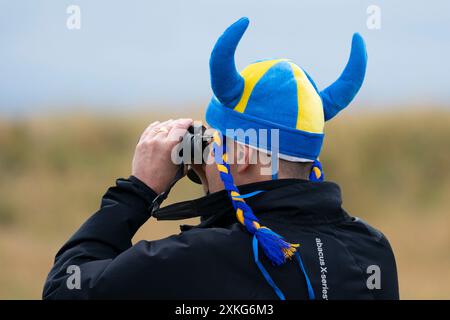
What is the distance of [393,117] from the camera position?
11.6m

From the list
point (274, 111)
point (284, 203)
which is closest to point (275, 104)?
point (274, 111)

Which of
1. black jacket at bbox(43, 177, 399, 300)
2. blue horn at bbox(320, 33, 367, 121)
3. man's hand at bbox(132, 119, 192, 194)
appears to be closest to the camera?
black jacket at bbox(43, 177, 399, 300)

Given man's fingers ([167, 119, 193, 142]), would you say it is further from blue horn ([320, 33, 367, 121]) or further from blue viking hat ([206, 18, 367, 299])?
blue horn ([320, 33, 367, 121])

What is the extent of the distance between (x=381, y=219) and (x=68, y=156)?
15.5 ft

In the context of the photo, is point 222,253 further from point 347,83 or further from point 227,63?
point 347,83

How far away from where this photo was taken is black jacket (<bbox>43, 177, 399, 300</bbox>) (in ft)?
6.90

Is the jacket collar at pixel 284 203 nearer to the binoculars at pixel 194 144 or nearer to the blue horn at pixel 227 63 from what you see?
the binoculars at pixel 194 144

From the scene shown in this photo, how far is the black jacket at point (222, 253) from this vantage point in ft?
6.90

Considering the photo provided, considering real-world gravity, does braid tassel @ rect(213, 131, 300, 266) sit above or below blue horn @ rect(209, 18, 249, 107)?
below

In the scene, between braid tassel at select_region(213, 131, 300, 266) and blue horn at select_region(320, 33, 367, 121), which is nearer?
braid tassel at select_region(213, 131, 300, 266)

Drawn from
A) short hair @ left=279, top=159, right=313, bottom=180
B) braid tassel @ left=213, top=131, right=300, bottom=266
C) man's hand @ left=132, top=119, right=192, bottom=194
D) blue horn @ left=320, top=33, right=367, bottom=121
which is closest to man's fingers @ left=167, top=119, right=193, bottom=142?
man's hand @ left=132, top=119, right=192, bottom=194

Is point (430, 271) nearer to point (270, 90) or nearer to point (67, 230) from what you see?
point (67, 230)

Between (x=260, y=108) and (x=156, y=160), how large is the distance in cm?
34

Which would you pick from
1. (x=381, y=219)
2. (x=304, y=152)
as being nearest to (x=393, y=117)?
(x=381, y=219)
